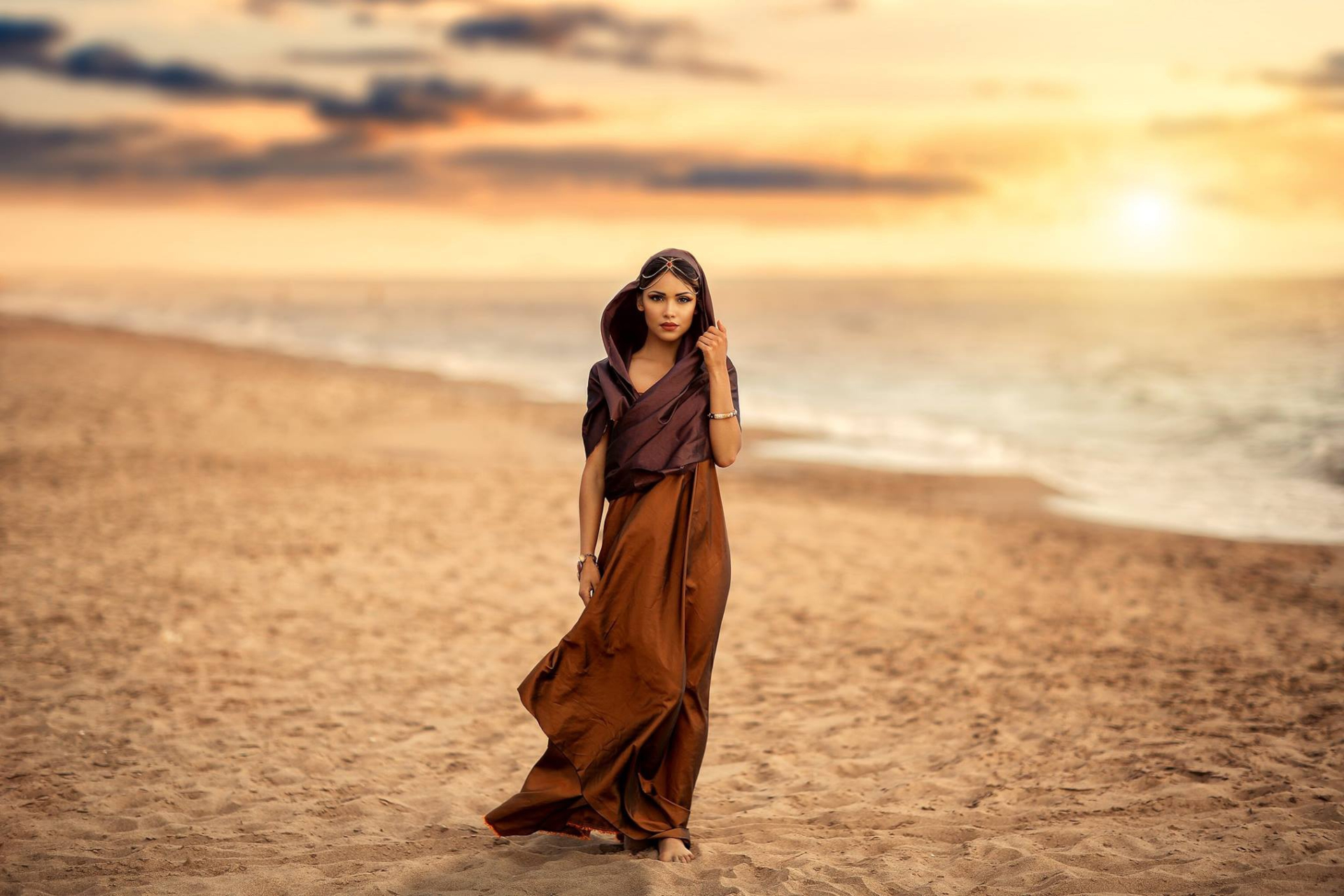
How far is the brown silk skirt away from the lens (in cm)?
380

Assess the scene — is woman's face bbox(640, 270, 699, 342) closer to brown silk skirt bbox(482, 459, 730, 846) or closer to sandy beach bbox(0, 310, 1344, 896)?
brown silk skirt bbox(482, 459, 730, 846)

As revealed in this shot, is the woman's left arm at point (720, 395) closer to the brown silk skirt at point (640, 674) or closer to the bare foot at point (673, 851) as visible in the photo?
the brown silk skirt at point (640, 674)

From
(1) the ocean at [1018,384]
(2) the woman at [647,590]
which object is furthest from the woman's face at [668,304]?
(1) the ocean at [1018,384]

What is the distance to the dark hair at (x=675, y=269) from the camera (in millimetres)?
3771

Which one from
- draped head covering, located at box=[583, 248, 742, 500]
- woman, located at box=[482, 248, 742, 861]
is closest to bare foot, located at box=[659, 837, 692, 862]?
woman, located at box=[482, 248, 742, 861]

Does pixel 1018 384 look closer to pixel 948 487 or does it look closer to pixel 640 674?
pixel 948 487

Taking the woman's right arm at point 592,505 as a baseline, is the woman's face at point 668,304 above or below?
above

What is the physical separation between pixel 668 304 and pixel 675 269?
13cm

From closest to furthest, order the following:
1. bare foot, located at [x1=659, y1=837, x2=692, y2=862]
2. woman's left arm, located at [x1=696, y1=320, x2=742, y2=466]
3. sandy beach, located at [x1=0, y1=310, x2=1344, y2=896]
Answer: woman's left arm, located at [x1=696, y1=320, x2=742, y2=466] → bare foot, located at [x1=659, y1=837, x2=692, y2=862] → sandy beach, located at [x1=0, y1=310, x2=1344, y2=896]

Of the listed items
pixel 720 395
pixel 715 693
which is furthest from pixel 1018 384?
pixel 720 395

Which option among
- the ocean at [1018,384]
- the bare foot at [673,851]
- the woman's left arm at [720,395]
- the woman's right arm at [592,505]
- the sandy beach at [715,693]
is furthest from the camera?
the ocean at [1018,384]

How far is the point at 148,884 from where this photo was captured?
386 cm

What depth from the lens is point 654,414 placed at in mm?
3787

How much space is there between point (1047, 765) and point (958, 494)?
795 cm
